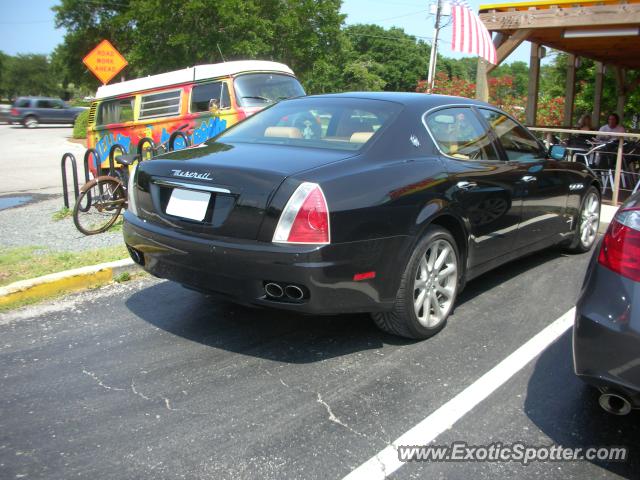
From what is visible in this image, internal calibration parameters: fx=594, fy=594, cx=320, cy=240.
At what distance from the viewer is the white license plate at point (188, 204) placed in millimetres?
3510

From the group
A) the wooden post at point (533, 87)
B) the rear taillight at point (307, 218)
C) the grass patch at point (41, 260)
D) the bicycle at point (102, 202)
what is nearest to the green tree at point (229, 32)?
the wooden post at point (533, 87)

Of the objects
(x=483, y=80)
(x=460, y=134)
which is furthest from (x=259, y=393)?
(x=483, y=80)

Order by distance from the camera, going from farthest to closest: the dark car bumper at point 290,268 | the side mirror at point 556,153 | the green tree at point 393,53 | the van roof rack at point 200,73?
1. the green tree at point 393,53
2. the van roof rack at point 200,73
3. the side mirror at point 556,153
4. the dark car bumper at point 290,268

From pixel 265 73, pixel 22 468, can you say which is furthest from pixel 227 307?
pixel 265 73

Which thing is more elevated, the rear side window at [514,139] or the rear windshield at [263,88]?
the rear windshield at [263,88]

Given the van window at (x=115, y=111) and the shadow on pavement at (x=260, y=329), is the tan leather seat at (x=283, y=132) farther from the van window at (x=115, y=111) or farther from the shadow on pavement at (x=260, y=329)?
the van window at (x=115, y=111)

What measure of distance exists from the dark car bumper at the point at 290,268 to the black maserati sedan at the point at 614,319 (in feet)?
3.66

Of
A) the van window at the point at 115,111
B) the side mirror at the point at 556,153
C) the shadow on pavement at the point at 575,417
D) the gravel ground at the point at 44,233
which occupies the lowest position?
the shadow on pavement at the point at 575,417

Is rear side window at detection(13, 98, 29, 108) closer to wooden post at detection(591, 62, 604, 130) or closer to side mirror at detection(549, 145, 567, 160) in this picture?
wooden post at detection(591, 62, 604, 130)

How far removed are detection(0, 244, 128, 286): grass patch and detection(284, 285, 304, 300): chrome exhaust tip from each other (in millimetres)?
2721

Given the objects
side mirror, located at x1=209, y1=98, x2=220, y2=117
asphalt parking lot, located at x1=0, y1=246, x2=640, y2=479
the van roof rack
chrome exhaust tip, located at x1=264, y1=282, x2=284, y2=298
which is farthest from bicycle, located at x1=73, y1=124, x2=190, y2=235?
chrome exhaust tip, located at x1=264, y1=282, x2=284, y2=298

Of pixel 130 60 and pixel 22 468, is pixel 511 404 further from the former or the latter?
pixel 130 60

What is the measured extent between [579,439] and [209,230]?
222 cm

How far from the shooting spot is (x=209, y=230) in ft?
11.3
